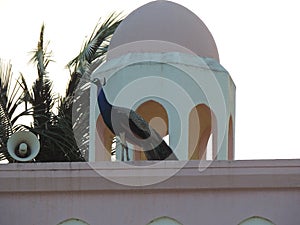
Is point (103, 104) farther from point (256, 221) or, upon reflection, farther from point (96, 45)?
point (96, 45)

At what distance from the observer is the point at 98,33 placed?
69.1 ft

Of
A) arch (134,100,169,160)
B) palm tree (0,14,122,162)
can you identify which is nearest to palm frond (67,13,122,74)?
palm tree (0,14,122,162)

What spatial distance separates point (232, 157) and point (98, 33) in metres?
8.12

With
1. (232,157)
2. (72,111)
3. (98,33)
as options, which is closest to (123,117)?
(232,157)

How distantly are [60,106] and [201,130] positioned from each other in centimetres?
624

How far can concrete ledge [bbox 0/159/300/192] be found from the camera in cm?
1112

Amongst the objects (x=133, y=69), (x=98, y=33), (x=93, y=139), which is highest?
(x=98, y=33)

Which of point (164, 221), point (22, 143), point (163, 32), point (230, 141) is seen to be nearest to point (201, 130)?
point (230, 141)

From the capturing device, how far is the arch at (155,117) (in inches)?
549

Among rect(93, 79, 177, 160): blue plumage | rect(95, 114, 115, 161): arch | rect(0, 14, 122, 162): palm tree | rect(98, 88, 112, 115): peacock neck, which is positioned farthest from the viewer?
rect(0, 14, 122, 162): palm tree

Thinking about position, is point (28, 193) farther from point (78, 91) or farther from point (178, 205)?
point (78, 91)

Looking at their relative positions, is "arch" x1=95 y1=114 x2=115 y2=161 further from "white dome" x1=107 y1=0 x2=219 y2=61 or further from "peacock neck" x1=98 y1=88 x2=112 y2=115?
"white dome" x1=107 y1=0 x2=219 y2=61

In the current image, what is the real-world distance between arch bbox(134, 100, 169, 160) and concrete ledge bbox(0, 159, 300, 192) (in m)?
2.53

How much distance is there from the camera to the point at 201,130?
14445 mm
